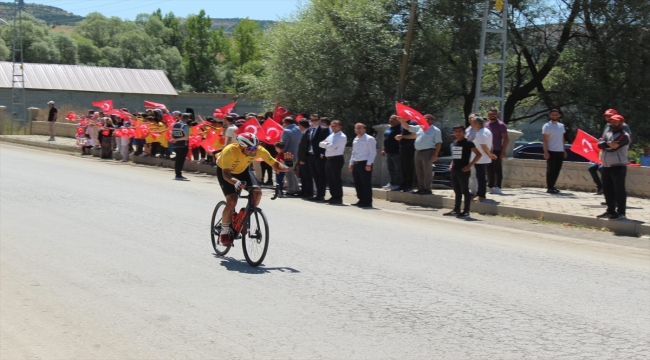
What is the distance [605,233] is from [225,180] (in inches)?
273

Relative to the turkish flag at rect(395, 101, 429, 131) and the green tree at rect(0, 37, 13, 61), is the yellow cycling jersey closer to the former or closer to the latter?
the turkish flag at rect(395, 101, 429, 131)

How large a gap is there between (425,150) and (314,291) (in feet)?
29.5

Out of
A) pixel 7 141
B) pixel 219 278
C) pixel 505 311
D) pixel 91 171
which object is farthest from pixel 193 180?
pixel 7 141

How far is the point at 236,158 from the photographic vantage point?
32.7 feet

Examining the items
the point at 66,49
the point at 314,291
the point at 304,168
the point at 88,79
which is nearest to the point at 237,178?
the point at 314,291

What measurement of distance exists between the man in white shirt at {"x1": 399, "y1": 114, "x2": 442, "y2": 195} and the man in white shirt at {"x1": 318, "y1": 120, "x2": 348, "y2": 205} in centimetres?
139

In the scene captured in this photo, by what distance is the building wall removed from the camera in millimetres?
55188

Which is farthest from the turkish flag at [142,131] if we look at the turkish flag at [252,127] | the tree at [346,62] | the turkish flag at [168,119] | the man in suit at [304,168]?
the man in suit at [304,168]

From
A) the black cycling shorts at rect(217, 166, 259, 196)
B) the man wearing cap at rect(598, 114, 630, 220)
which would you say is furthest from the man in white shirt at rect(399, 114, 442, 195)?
the black cycling shorts at rect(217, 166, 259, 196)

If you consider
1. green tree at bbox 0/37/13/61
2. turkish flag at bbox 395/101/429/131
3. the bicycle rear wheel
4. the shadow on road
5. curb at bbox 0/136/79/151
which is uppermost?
green tree at bbox 0/37/13/61

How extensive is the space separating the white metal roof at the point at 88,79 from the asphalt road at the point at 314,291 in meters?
45.1

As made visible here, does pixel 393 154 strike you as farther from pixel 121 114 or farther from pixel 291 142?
pixel 121 114

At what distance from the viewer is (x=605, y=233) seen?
13555 mm

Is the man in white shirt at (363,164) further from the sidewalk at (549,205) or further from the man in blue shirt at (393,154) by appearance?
the man in blue shirt at (393,154)
